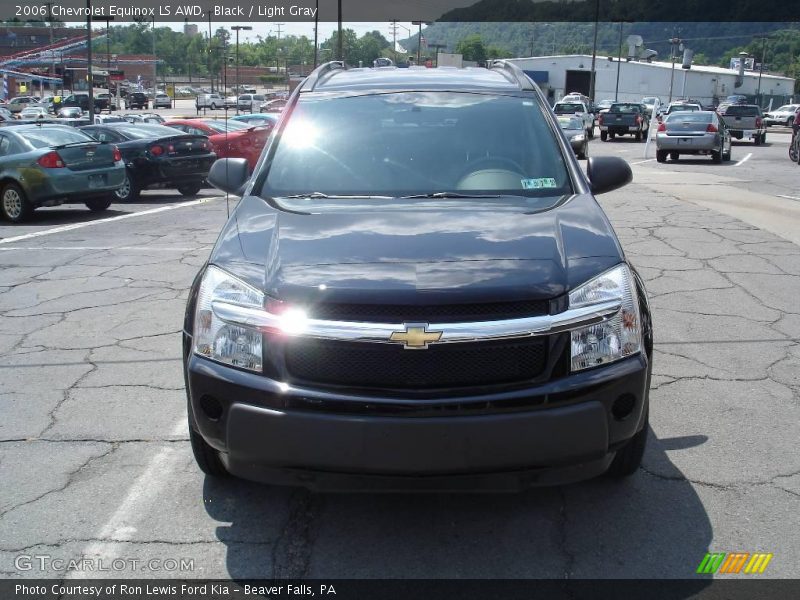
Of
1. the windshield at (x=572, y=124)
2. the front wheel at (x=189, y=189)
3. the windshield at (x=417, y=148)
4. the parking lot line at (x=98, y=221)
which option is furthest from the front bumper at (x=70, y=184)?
the windshield at (x=572, y=124)

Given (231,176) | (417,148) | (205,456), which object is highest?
(417,148)

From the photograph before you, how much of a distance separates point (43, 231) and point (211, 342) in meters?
10.3

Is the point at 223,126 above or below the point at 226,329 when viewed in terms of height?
below

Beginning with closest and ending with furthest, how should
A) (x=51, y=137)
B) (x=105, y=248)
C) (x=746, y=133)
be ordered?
(x=105, y=248) < (x=51, y=137) < (x=746, y=133)

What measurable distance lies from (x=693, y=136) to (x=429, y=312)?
2268 cm

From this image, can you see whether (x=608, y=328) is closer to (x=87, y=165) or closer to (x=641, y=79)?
(x=87, y=165)

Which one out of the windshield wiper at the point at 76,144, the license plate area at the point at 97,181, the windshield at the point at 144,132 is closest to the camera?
the windshield wiper at the point at 76,144

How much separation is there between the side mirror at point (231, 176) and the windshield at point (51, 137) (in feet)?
34.1

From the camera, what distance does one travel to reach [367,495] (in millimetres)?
3752

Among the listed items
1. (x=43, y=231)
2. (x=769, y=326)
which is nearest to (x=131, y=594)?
(x=769, y=326)

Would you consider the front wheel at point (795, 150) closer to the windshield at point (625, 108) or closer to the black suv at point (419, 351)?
the windshield at point (625, 108)

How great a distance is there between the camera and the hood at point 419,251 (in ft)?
10.00

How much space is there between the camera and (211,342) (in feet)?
10.5

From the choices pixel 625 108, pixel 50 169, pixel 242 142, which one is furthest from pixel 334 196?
pixel 625 108
